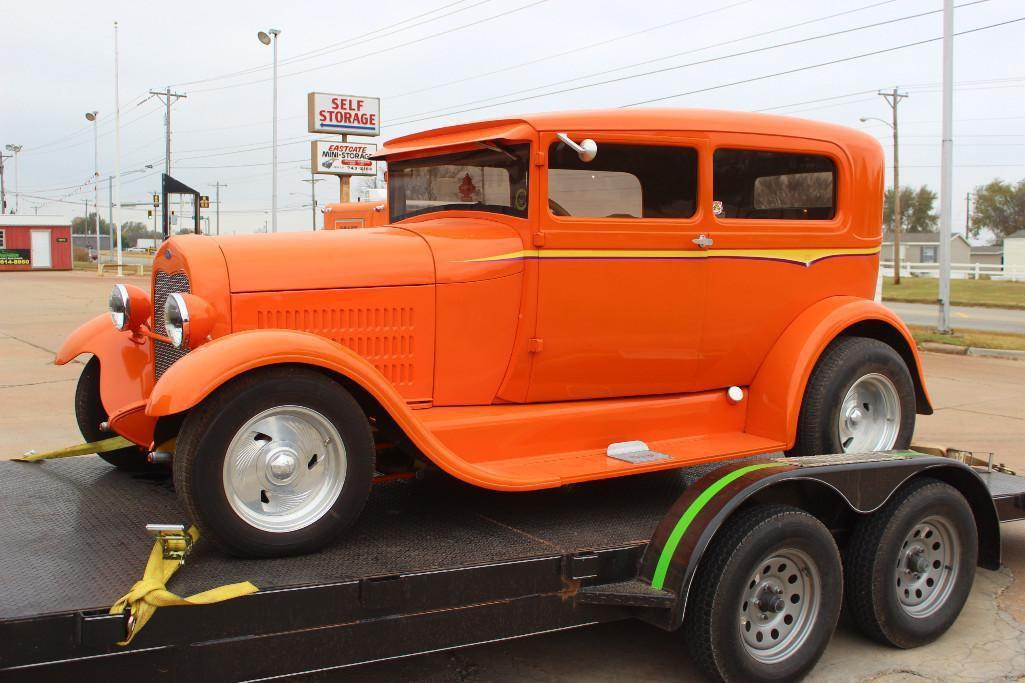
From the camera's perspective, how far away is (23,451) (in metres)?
7.03

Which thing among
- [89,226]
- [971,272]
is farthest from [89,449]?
[89,226]

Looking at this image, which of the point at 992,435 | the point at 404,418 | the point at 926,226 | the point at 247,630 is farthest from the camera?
the point at 926,226

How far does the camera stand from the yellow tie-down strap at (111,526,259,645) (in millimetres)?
2486

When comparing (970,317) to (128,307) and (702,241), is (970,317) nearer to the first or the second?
(702,241)

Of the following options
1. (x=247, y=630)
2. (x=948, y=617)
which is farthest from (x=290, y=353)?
(x=948, y=617)

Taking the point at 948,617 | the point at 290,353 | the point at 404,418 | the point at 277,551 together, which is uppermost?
the point at 290,353

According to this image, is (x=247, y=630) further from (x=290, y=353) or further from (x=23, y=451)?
(x=23, y=451)

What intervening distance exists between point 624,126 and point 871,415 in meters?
2.04

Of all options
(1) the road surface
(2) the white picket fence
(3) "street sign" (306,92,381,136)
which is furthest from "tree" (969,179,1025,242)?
(3) "street sign" (306,92,381,136)

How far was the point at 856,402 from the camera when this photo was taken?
4.67m

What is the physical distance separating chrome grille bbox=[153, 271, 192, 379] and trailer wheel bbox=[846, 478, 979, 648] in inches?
113

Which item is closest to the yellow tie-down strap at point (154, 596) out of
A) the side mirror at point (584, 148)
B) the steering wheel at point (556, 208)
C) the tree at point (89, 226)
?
the steering wheel at point (556, 208)

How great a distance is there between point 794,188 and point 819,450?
4.37 feet

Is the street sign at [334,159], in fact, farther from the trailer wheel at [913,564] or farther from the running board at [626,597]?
the running board at [626,597]
